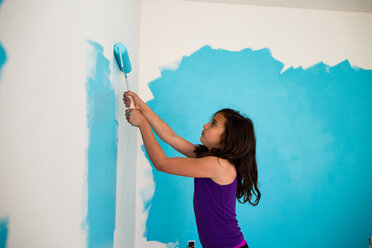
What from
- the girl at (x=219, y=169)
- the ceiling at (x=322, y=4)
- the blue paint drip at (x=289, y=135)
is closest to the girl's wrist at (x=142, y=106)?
the girl at (x=219, y=169)

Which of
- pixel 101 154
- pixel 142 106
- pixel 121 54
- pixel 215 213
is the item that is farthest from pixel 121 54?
pixel 215 213

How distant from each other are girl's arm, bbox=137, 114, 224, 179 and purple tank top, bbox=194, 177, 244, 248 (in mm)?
87

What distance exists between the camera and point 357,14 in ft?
6.93

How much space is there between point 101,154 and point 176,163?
328mm

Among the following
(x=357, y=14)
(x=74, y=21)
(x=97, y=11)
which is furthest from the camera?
(x=357, y=14)

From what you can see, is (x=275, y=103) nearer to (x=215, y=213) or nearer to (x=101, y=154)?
(x=215, y=213)

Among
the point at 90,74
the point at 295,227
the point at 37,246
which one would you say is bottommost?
the point at 295,227

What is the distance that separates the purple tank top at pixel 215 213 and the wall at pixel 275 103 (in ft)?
2.39

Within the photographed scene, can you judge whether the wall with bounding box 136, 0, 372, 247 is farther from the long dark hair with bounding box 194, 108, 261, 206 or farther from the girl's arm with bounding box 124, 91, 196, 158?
the long dark hair with bounding box 194, 108, 261, 206

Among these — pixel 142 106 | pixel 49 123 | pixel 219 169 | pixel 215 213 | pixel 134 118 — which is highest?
pixel 142 106

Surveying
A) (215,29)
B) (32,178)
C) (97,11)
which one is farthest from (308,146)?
(32,178)

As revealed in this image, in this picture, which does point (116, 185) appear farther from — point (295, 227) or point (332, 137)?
point (332, 137)

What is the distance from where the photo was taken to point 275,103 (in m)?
1.99

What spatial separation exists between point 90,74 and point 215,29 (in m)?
1.54
